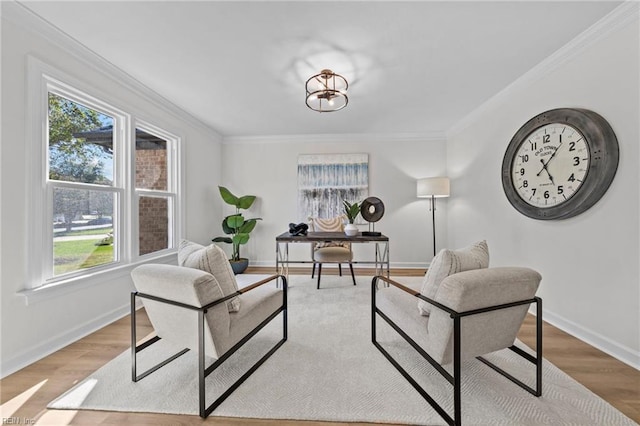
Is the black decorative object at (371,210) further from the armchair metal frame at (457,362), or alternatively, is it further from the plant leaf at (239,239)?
the plant leaf at (239,239)

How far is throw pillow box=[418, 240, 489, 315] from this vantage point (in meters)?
1.40

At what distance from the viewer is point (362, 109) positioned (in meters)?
3.48

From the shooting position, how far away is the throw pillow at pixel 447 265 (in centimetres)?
140

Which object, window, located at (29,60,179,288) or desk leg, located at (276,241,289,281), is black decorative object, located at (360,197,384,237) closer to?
desk leg, located at (276,241,289,281)

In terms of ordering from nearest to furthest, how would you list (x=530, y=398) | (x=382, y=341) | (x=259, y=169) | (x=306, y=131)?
(x=530, y=398) < (x=382, y=341) < (x=306, y=131) < (x=259, y=169)

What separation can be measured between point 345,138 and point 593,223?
3526mm

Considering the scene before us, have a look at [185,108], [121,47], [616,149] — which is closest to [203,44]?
[121,47]

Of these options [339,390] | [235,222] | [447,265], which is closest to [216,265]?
[339,390]

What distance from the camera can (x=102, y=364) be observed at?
5.82 feet

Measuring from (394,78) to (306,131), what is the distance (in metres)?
2.11

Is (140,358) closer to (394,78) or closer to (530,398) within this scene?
(530,398)


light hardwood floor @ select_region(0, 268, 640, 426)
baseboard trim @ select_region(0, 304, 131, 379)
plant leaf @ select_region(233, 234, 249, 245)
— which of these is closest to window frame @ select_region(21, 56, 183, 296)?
baseboard trim @ select_region(0, 304, 131, 379)

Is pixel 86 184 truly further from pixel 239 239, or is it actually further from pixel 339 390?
pixel 339 390

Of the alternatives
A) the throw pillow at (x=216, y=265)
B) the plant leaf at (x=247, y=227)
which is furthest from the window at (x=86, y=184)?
the throw pillow at (x=216, y=265)
